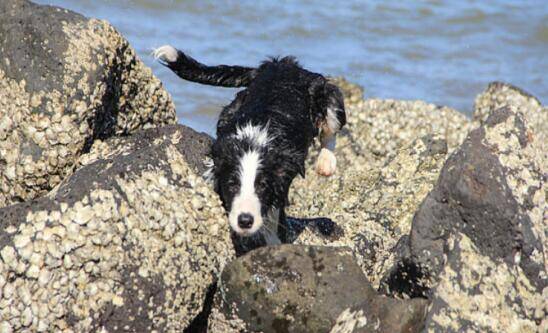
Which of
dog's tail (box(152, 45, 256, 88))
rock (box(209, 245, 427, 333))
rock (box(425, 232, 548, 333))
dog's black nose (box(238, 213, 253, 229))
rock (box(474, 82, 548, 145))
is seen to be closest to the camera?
rock (box(425, 232, 548, 333))

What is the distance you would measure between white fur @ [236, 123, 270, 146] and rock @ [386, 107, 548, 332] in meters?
1.26

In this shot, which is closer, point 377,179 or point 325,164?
point 325,164

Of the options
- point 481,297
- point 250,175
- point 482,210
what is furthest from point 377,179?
point 481,297

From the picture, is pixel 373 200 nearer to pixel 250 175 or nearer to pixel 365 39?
pixel 250 175

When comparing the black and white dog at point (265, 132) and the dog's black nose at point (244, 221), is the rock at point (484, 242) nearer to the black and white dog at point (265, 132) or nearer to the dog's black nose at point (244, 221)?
the dog's black nose at point (244, 221)

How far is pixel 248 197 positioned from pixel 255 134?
497mm

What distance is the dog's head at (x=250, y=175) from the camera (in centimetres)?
574

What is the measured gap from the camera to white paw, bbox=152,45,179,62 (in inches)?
285

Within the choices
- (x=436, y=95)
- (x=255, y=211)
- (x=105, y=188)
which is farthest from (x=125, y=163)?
(x=436, y=95)

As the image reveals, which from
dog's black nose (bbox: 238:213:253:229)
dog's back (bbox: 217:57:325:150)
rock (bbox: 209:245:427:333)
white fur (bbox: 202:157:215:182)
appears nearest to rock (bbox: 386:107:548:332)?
rock (bbox: 209:245:427:333)

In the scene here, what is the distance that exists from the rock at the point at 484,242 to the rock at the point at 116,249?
1073 mm

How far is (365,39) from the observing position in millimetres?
Result: 15180

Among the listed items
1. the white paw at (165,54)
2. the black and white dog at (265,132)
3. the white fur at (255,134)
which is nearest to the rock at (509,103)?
the black and white dog at (265,132)

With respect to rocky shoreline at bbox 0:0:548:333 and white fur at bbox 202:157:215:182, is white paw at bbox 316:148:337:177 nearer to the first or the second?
rocky shoreline at bbox 0:0:548:333
